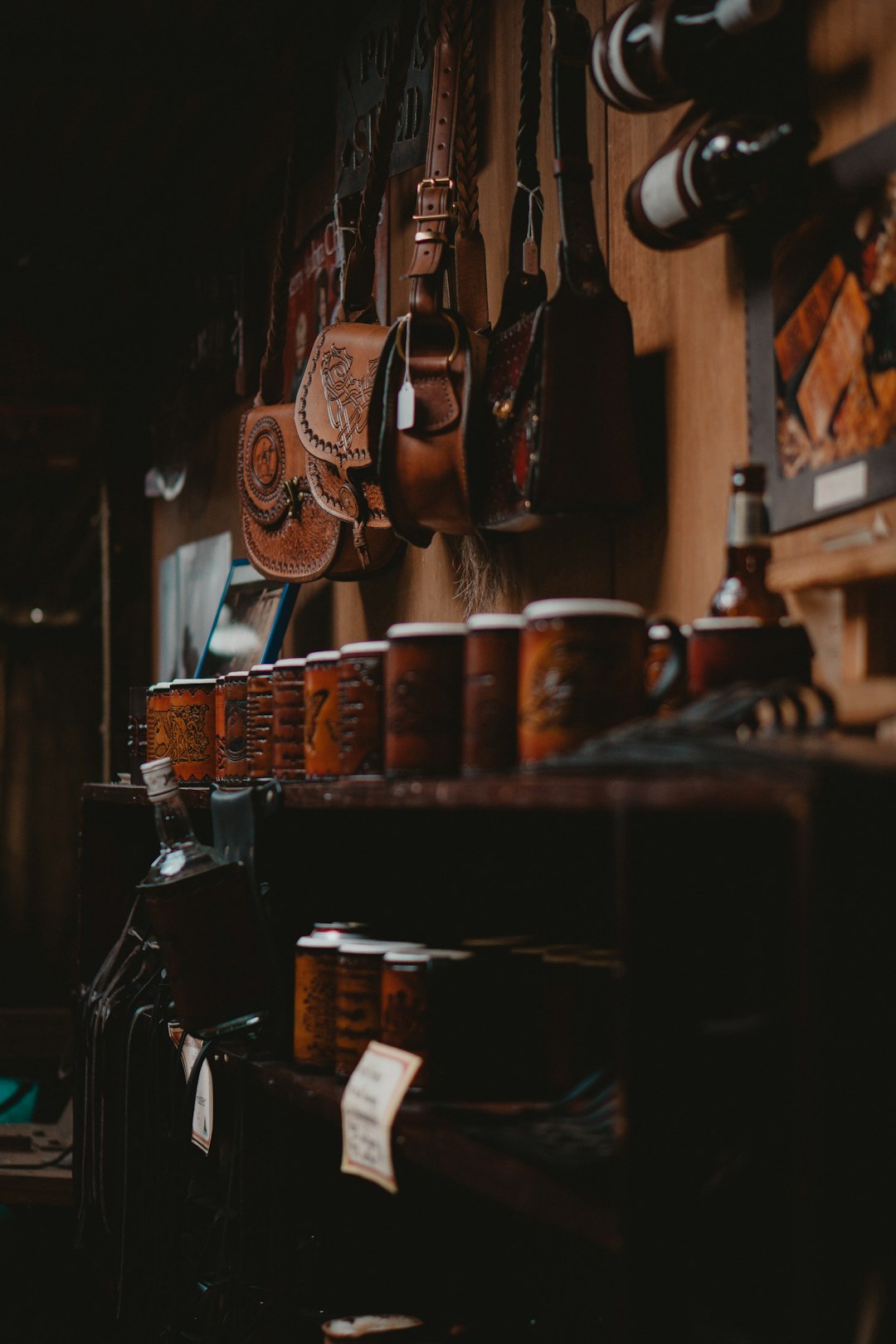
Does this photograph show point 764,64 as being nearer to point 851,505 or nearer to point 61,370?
point 851,505

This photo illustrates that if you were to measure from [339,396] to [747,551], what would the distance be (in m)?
1.06

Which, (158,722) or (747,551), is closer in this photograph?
(747,551)

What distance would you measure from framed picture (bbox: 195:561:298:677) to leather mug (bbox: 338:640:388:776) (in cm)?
127

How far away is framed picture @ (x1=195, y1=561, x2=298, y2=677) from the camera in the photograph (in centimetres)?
290

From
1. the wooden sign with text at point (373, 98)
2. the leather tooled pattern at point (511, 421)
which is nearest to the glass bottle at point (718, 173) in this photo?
the leather tooled pattern at point (511, 421)

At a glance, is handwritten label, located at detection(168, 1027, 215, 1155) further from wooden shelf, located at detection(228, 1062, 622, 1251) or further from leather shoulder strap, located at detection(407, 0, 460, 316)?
leather shoulder strap, located at detection(407, 0, 460, 316)

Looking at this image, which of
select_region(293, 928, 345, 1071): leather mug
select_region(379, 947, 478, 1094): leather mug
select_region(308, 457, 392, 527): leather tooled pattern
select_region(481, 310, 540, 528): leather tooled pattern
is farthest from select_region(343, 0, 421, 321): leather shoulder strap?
select_region(379, 947, 478, 1094): leather mug

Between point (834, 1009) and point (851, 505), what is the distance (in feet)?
1.98

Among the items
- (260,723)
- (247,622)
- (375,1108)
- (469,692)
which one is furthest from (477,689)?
(247,622)

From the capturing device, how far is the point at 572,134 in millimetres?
1777

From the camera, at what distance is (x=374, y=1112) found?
1465mm

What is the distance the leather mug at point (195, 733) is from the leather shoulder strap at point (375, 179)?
0.70 m

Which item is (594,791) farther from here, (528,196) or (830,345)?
(528,196)

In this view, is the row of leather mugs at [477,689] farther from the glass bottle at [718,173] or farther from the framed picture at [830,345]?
the glass bottle at [718,173]
